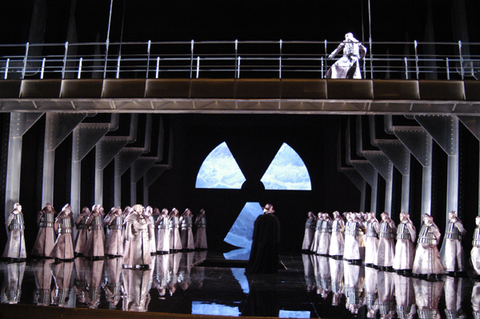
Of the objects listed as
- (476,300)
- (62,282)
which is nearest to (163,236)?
(62,282)

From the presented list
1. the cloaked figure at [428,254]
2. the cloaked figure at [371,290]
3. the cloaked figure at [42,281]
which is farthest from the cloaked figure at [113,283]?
the cloaked figure at [428,254]

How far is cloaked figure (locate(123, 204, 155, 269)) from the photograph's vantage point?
10.3 meters

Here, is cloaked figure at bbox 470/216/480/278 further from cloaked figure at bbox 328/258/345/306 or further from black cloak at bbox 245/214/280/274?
black cloak at bbox 245/214/280/274

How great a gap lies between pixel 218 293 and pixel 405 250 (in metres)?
5.47

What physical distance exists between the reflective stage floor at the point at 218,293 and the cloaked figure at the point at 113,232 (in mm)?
2400

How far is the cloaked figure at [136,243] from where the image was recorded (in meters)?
10.3

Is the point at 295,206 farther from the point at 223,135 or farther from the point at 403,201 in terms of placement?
the point at 403,201

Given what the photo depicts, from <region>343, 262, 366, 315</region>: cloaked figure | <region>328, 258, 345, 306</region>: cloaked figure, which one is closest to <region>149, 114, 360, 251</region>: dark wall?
<region>328, 258, 345, 306</region>: cloaked figure

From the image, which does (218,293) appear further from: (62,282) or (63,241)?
(63,241)

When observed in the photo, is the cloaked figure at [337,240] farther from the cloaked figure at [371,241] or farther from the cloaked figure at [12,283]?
the cloaked figure at [12,283]

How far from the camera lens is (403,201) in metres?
16.4

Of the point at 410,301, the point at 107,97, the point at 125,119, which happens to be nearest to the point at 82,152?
the point at 125,119

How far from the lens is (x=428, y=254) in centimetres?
989

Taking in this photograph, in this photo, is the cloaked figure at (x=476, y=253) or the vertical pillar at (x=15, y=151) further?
the vertical pillar at (x=15, y=151)
